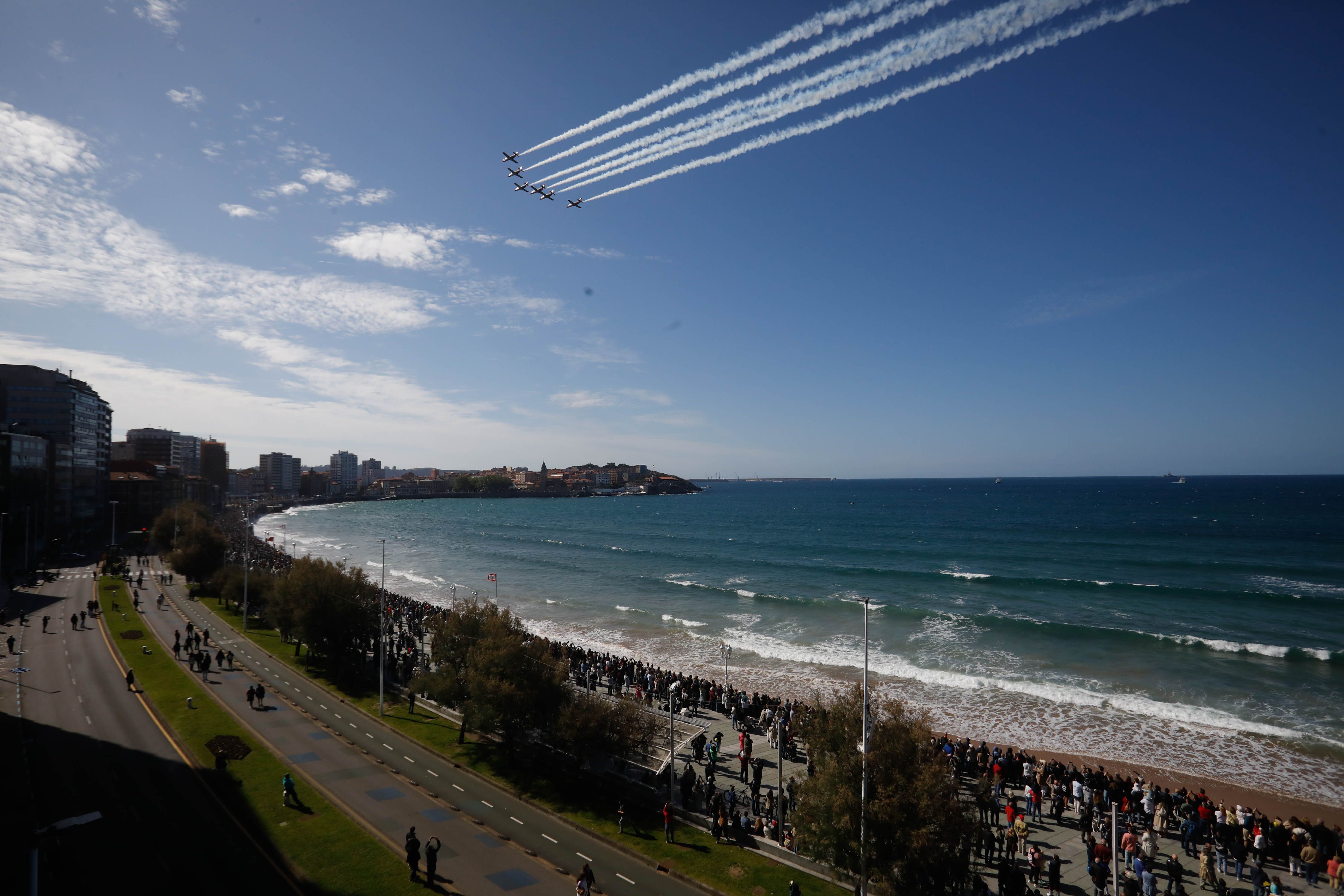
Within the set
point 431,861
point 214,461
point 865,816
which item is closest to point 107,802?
point 431,861

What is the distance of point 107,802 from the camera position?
58.9 feet

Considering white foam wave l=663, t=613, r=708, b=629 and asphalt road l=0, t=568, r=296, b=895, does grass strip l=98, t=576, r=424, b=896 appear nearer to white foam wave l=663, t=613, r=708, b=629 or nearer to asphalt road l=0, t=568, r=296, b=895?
asphalt road l=0, t=568, r=296, b=895

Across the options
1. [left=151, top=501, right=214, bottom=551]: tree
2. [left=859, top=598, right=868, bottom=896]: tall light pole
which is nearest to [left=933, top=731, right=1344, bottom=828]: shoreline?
[left=859, top=598, right=868, bottom=896]: tall light pole

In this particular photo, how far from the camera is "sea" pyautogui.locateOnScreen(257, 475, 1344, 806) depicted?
28.1 meters

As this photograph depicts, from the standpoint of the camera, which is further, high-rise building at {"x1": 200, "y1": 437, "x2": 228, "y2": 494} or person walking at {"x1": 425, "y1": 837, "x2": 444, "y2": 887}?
high-rise building at {"x1": 200, "y1": 437, "x2": 228, "y2": 494}

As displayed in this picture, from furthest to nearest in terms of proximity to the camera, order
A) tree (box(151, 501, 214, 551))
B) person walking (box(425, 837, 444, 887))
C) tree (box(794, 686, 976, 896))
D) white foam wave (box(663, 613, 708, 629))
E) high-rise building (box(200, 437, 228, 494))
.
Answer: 1. high-rise building (box(200, 437, 228, 494))
2. tree (box(151, 501, 214, 551))
3. white foam wave (box(663, 613, 708, 629))
4. person walking (box(425, 837, 444, 887))
5. tree (box(794, 686, 976, 896))

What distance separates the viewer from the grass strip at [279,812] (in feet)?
50.1

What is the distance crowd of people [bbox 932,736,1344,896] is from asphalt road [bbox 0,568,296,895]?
1774 cm

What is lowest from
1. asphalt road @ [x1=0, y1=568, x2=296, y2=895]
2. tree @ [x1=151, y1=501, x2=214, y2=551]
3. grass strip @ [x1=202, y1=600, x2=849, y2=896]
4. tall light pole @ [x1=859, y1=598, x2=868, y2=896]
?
grass strip @ [x1=202, y1=600, x2=849, y2=896]

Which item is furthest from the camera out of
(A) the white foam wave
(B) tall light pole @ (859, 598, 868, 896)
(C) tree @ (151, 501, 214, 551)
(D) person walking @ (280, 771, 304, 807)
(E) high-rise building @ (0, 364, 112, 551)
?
(E) high-rise building @ (0, 364, 112, 551)

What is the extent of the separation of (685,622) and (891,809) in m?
34.7

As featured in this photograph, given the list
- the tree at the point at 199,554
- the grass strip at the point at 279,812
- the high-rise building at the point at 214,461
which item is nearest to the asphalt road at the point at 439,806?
the grass strip at the point at 279,812

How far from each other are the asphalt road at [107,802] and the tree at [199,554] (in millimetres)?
21590

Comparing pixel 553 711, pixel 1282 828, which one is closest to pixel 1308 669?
pixel 1282 828
